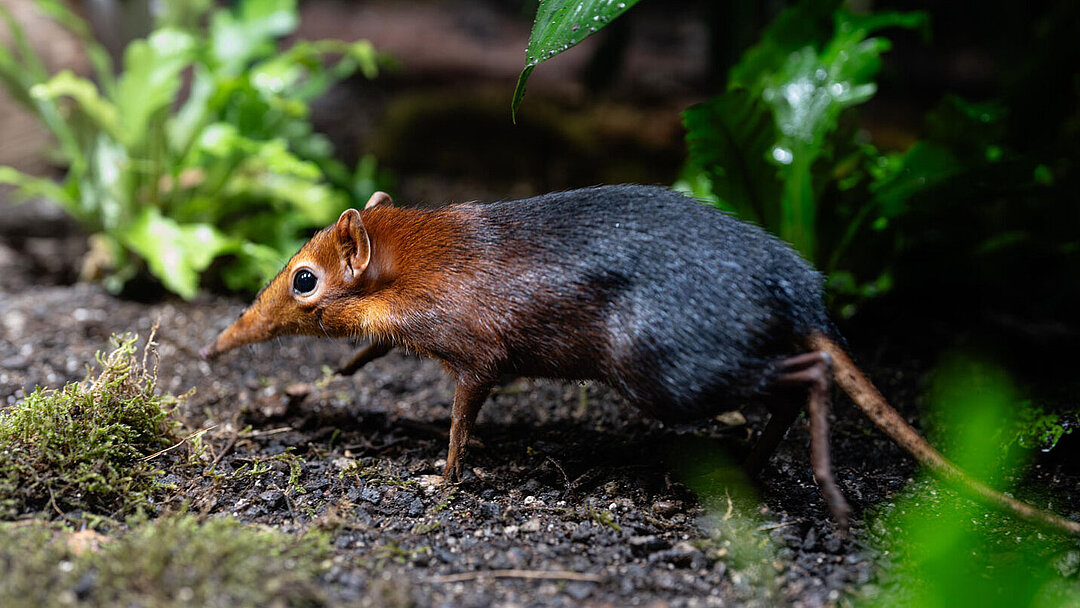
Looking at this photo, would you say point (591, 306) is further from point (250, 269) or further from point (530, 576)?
point (250, 269)

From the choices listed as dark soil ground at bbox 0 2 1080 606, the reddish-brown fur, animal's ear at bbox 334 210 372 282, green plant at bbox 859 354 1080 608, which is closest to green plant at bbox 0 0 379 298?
dark soil ground at bbox 0 2 1080 606

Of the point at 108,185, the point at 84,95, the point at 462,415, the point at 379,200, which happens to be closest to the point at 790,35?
the point at 379,200

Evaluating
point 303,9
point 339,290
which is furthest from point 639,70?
point 339,290

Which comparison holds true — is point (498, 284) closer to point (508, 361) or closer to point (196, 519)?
point (508, 361)

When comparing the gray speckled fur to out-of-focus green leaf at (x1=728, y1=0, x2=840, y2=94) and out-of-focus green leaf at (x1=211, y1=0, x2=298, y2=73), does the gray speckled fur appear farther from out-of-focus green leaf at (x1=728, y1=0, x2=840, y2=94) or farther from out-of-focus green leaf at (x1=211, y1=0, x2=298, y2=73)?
out-of-focus green leaf at (x1=211, y1=0, x2=298, y2=73)

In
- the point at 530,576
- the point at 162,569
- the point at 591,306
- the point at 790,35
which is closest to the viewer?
the point at 162,569

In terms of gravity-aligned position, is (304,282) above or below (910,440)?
above
